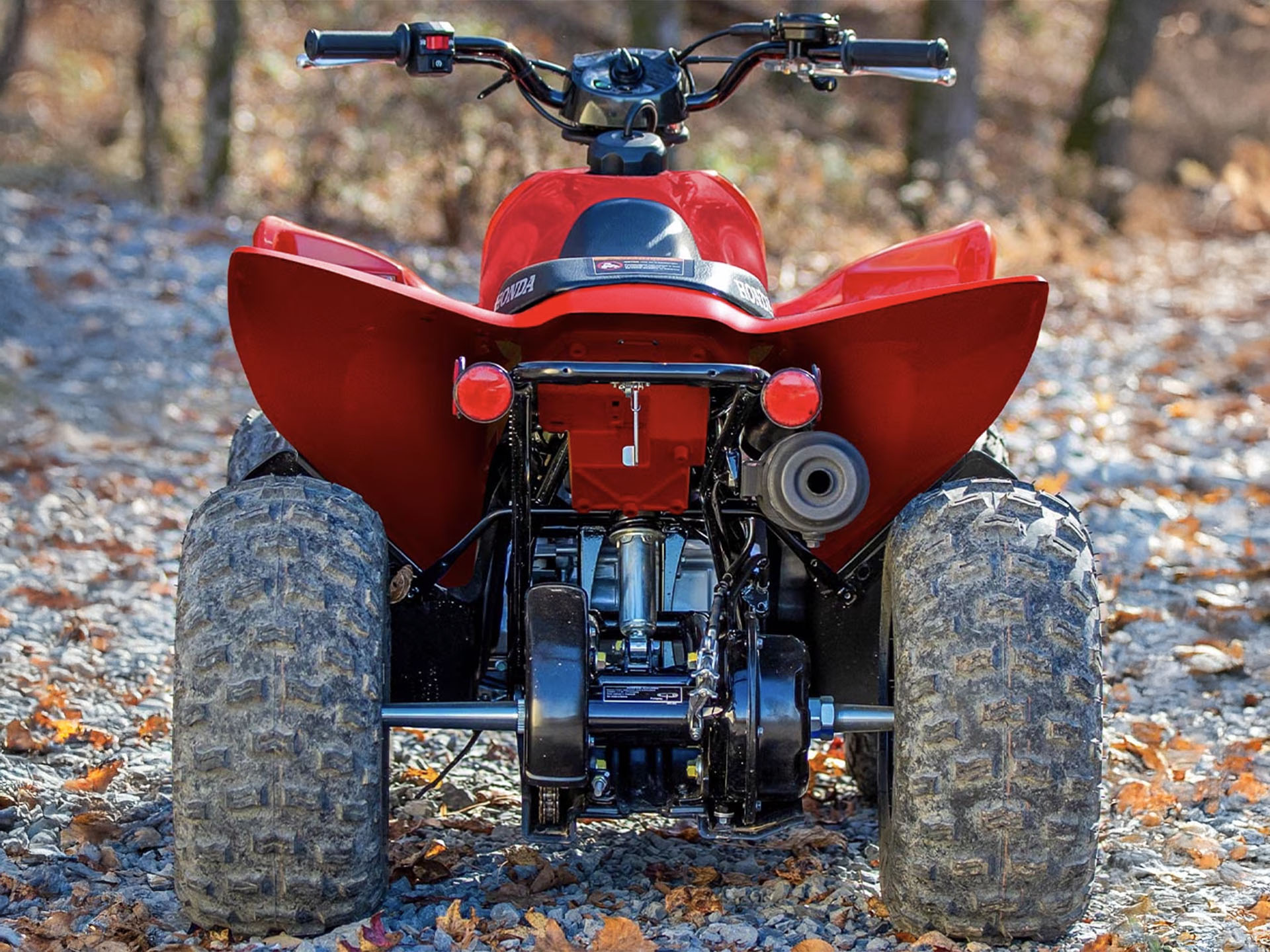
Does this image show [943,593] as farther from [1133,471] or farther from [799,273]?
[799,273]

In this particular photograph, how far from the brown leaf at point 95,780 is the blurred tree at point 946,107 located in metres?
13.0

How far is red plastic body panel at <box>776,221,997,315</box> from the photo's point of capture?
176 inches

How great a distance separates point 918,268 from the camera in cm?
457

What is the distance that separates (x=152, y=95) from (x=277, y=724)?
41.8ft

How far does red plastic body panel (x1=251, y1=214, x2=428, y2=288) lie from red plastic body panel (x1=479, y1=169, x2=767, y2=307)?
264mm

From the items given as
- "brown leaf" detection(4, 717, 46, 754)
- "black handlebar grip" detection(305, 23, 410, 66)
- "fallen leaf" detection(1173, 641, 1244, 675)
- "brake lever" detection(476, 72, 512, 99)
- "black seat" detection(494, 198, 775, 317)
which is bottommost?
"brown leaf" detection(4, 717, 46, 754)

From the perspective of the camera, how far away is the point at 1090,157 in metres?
18.3

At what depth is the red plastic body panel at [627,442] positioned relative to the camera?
147 inches

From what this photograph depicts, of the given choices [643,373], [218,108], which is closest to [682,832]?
[643,373]

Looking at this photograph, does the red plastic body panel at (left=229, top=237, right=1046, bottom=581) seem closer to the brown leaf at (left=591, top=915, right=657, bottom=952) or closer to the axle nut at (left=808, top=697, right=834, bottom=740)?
the axle nut at (left=808, top=697, right=834, bottom=740)

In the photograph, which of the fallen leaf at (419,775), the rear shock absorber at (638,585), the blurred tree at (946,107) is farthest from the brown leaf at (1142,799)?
the blurred tree at (946,107)

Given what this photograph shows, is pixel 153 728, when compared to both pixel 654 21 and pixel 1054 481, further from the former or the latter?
pixel 654 21

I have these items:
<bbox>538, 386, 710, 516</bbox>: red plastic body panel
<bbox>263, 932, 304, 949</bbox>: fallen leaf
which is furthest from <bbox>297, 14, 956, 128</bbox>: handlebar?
<bbox>263, 932, 304, 949</bbox>: fallen leaf

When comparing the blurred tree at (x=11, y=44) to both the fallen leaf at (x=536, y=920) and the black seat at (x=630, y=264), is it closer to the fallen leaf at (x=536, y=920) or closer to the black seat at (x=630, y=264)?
the black seat at (x=630, y=264)
